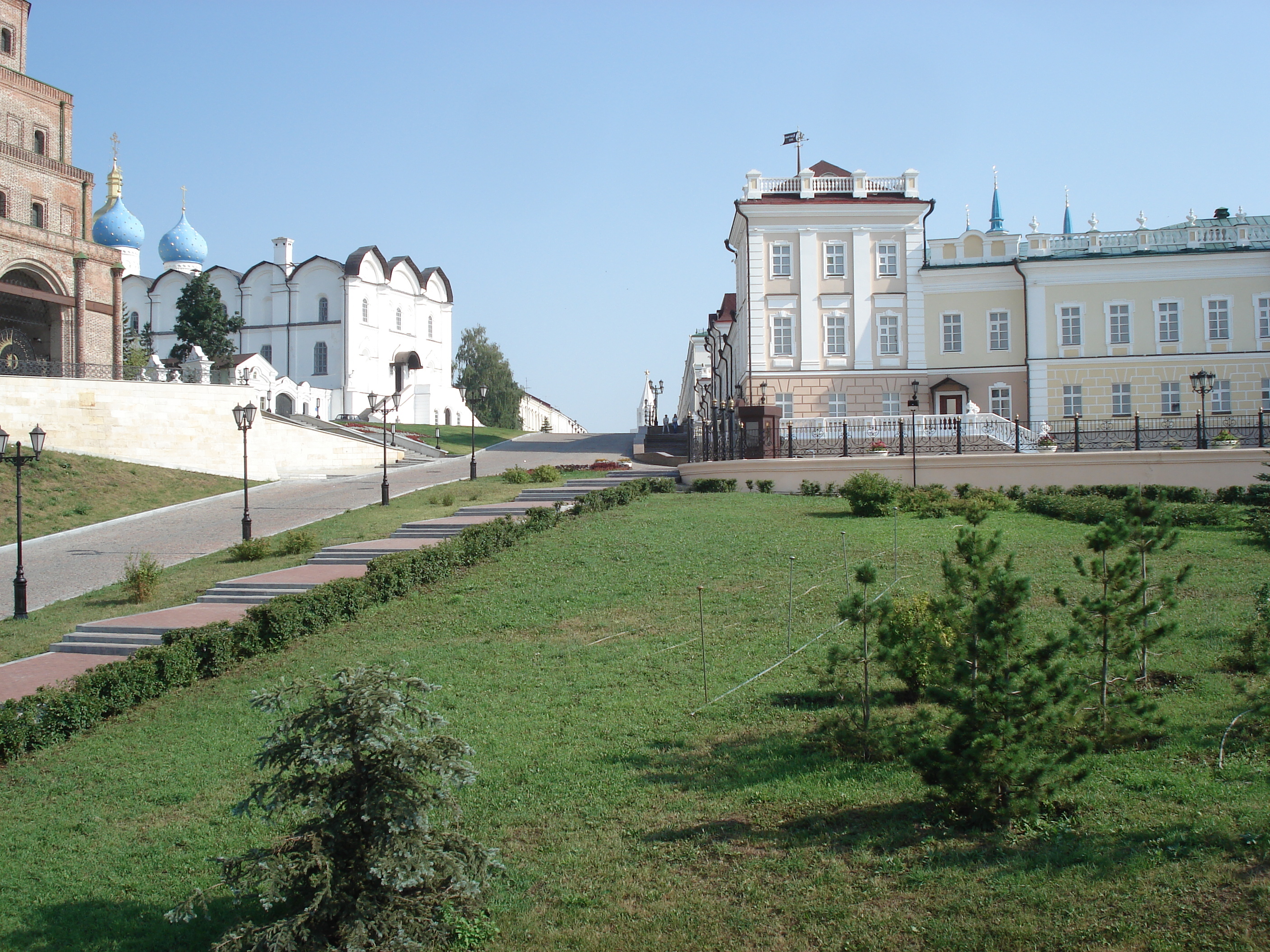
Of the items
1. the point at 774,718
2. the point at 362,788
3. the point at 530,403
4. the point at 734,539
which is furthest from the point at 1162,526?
the point at 530,403

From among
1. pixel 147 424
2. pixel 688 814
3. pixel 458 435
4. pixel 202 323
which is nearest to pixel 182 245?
pixel 202 323

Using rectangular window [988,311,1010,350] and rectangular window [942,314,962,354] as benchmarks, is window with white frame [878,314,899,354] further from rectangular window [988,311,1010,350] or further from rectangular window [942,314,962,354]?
rectangular window [988,311,1010,350]

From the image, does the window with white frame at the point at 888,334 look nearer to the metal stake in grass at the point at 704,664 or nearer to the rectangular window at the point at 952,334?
the rectangular window at the point at 952,334

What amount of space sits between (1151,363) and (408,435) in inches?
1264

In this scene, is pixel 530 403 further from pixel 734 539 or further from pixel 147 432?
pixel 734 539

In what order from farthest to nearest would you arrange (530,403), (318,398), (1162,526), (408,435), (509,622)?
(530,403) → (318,398) → (408,435) → (509,622) → (1162,526)

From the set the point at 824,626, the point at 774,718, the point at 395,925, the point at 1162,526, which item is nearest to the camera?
the point at 395,925

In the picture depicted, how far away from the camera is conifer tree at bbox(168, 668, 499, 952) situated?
5.04m

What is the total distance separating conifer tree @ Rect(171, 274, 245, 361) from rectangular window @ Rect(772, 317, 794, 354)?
3470 centimetres

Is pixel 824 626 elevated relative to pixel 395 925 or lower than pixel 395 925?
elevated

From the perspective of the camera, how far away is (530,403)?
95625 mm

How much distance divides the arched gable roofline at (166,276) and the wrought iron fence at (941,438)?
49235mm

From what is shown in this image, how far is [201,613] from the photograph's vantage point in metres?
14.1

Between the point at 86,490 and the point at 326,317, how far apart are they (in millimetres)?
35558
